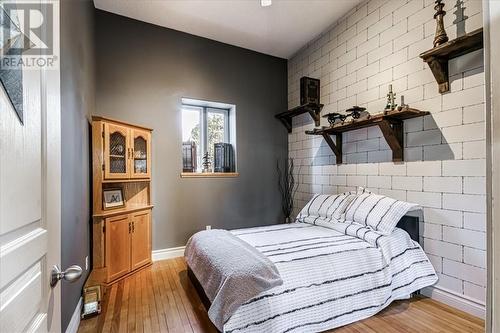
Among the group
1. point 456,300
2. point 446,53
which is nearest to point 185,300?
point 456,300

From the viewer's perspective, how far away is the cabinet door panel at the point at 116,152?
107 inches

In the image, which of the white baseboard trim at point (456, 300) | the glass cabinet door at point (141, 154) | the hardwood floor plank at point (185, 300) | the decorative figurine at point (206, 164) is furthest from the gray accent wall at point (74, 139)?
the white baseboard trim at point (456, 300)

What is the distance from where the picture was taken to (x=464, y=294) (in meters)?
2.16

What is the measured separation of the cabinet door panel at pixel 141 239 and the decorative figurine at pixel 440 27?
3531mm

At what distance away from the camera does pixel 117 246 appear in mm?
2748

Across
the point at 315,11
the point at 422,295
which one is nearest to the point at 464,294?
the point at 422,295

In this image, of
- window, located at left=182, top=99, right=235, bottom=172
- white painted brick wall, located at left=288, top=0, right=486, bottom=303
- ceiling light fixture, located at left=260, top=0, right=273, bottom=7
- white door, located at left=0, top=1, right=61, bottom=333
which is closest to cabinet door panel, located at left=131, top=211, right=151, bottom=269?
window, located at left=182, top=99, right=235, bottom=172

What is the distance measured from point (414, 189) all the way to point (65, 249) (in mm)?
3043

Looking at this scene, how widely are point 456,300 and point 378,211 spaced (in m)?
0.95

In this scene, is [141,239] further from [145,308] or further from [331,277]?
[331,277]

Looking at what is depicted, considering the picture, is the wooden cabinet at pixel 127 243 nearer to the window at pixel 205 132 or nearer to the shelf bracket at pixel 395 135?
the window at pixel 205 132

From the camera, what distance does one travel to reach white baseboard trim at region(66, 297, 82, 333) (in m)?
1.81

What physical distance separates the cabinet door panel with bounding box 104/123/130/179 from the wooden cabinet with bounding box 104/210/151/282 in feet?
1.62

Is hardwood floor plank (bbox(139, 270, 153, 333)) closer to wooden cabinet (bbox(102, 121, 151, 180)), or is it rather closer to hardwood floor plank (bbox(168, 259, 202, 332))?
hardwood floor plank (bbox(168, 259, 202, 332))
